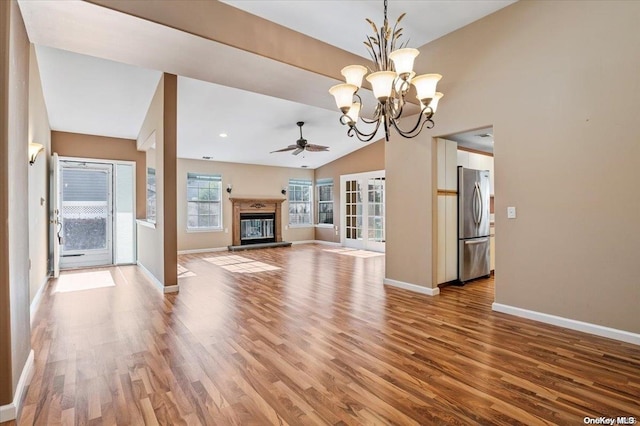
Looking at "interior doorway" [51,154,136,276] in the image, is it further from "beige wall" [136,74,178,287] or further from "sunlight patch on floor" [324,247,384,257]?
"sunlight patch on floor" [324,247,384,257]

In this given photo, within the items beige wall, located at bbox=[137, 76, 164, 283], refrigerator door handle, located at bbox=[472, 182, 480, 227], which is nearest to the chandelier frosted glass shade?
refrigerator door handle, located at bbox=[472, 182, 480, 227]

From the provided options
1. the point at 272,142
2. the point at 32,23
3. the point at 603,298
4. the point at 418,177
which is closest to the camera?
the point at 32,23

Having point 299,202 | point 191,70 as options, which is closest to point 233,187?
point 299,202

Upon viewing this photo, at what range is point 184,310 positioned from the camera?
3.64 m

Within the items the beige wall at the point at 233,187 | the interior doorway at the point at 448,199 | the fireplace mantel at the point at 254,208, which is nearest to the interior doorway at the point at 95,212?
the beige wall at the point at 233,187

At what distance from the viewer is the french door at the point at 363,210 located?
28.3ft

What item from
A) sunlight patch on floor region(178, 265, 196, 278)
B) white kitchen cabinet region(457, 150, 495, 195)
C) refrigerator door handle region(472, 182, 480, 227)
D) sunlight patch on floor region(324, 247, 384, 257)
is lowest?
sunlight patch on floor region(178, 265, 196, 278)

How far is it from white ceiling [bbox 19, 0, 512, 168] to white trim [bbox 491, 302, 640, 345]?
10.2 feet

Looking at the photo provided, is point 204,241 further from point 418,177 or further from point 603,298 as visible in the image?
point 603,298

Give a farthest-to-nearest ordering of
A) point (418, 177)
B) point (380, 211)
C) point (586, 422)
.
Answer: point (380, 211) → point (418, 177) → point (586, 422)

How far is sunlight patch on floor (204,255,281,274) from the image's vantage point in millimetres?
6102

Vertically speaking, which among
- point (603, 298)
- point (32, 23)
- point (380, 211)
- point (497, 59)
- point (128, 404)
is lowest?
point (128, 404)

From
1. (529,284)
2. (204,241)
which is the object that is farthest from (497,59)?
(204,241)

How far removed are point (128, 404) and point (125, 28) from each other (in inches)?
102
